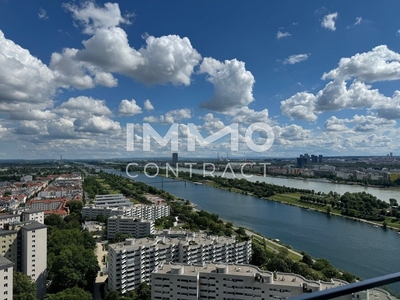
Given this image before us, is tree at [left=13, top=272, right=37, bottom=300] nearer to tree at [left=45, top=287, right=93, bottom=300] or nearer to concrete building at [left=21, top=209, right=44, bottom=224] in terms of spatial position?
A: tree at [left=45, top=287, right=93, bottom=300]

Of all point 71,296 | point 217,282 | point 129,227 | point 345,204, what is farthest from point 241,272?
point 345,204

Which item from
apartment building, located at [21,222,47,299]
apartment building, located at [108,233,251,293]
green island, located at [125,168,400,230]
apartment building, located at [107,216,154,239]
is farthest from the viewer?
green island, located at [125,168,400,230]

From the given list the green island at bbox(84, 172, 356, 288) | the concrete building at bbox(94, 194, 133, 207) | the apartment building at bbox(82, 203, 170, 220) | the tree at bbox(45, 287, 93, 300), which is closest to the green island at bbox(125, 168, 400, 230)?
the green island at bbox(84, 172, 356, 288)

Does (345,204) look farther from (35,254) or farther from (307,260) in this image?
(35,254)

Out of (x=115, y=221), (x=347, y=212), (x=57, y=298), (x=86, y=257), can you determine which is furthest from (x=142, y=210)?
(x=347, y=212)

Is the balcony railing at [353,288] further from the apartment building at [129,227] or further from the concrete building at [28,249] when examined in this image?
the apartment building at [129,227]

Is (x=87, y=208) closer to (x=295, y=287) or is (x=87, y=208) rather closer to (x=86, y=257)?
(x=86, y=257)
